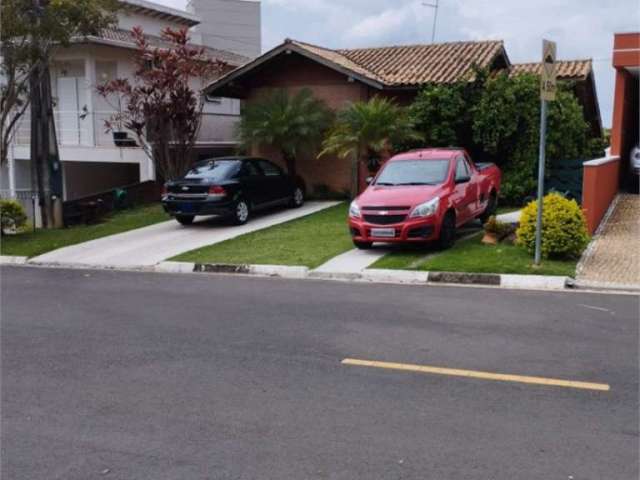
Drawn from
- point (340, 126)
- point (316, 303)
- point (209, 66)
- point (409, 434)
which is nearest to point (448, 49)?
point (340, 126)

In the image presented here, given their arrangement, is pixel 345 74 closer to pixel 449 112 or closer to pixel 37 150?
pixel 449 112

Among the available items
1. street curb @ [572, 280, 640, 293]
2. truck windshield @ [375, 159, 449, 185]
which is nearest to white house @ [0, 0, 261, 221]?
truck windshield @ [375, 159, 449, 185]

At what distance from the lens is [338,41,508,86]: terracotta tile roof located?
67.7 ft

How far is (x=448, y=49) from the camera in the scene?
76.1ft

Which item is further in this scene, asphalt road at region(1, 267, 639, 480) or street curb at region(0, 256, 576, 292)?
street curb at region(0, 256, 576, 292)

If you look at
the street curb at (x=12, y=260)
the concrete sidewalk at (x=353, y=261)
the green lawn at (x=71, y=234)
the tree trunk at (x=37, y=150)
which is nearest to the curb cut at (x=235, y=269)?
the concrete sidewalk at (x=353, y=261)

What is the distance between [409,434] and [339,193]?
17068 millimetres

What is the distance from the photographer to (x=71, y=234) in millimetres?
17297

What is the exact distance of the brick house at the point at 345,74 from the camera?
20781 mm

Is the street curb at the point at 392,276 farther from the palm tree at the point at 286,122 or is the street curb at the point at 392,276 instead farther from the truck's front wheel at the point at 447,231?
the palm tree at the point at 286,122

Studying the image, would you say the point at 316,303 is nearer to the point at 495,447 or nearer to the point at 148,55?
the point at 495,447

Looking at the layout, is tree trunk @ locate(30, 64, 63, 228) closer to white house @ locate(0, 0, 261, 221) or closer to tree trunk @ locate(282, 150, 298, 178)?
white house @ locate(0, 0, 261, 221)

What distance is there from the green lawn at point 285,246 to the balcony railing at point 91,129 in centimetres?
740

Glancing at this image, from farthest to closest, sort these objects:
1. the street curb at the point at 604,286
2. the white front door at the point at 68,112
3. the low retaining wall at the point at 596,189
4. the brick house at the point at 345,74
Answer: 1. the white front door at the point at 68,112
2. the brick house at the point at 345,74
3. the low retaining wall at the point at 596,189
4. the street curb at the point at 604,286
